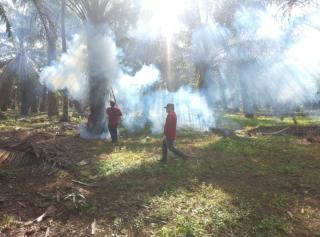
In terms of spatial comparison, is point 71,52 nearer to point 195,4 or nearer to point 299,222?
point 195,4

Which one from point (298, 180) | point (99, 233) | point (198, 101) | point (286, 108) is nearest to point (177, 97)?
point (198, 101)

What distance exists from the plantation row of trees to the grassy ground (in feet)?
15.7

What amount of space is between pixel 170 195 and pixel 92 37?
10.7 m

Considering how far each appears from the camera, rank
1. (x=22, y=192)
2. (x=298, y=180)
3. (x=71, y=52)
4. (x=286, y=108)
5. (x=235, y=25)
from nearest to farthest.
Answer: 1. (x=22, y=192)
2. (x=298, y=180)
3. (x=71, y=52)
4. (x=235, y=25)
5. (x=286, y=108)

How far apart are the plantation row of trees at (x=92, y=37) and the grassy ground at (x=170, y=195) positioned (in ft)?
15.7

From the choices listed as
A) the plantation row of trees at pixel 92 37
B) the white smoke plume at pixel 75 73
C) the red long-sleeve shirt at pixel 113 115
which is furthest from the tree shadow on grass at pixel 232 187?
the white smoke plume at pixel 75 73

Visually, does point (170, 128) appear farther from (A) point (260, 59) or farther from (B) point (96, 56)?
(A) point (260, 59)

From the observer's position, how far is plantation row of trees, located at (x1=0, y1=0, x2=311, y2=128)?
17.6 metres

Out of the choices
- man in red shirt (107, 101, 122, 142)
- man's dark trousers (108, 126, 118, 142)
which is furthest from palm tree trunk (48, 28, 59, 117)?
man's dark trousers (108, 126, 118, 142)

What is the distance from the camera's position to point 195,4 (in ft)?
76.8

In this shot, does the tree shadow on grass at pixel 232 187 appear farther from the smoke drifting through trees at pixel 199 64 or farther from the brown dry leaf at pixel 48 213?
the smoke drifting through trees at pixel 199 64

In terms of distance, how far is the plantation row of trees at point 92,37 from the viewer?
17562 millimetres

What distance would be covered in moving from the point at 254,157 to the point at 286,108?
27423 millimetres

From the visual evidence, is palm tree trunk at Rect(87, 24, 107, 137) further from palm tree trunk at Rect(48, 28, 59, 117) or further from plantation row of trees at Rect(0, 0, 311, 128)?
palm tree trunk at Rect(48, 28, 59, 117)
